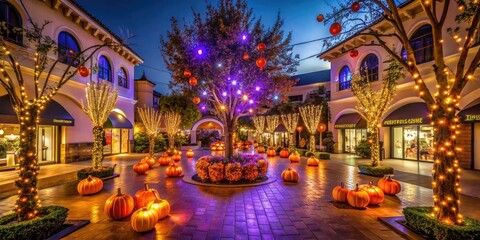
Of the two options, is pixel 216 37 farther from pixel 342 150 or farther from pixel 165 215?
pixel 342 150

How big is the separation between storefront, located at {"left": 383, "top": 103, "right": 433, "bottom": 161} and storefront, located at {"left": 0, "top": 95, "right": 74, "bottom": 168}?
1962cm

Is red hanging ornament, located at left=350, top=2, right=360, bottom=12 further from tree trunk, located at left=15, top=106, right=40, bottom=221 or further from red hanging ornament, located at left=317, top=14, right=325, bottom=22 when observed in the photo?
tree trunk, located at left=15, top=106, right=40, bottom=221

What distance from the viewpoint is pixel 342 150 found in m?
22.8

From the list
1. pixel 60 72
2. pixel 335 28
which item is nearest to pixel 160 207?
pixel 335 28

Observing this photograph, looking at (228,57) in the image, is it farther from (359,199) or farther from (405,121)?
(405,121)

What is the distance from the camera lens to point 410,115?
47.0 ft

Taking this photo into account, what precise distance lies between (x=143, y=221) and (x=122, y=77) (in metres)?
19.2

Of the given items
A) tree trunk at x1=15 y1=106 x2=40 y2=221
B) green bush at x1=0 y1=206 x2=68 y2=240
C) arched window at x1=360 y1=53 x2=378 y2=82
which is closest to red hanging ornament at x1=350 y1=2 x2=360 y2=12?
tree trunk at x1=15 y1=106 x2=40 y2=221


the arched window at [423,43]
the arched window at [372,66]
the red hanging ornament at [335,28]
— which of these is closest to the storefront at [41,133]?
the red hanging ornament at [335,28]

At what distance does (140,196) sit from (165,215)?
3.25 ft

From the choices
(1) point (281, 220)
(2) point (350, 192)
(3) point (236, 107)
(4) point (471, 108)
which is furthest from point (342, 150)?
(1) point (281, 220)

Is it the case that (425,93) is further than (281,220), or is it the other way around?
(281,220)

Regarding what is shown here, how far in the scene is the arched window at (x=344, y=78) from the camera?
21.2m

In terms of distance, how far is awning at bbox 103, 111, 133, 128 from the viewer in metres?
17.6
